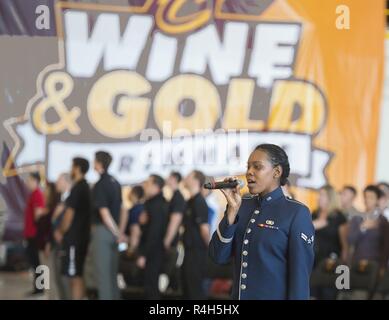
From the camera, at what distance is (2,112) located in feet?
23.6

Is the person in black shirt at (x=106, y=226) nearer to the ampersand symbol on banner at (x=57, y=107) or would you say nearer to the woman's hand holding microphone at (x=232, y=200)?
the ampersand symbol on banner at (x=57, y=107)

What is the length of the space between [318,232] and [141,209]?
1.71 meters

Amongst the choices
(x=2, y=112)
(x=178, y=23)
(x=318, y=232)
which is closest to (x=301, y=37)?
(x=178, y=23)

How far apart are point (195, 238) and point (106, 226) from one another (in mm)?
839

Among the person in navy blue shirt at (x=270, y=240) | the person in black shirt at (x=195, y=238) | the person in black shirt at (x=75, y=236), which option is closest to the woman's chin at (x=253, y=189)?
the person in navy blue shirt at (x=270, y=240)

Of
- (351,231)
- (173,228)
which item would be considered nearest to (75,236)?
(173,228)

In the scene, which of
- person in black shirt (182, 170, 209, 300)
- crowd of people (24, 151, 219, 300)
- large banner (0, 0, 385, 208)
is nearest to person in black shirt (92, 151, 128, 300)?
crowd of people (24, 151, 219, 300)

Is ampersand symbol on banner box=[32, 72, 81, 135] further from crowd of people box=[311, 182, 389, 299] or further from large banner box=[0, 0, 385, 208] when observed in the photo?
crowd of people box=[311, 182, 389, 299]

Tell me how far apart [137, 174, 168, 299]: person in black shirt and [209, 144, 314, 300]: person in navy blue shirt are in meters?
4.02

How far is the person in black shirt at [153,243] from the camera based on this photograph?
297 inches

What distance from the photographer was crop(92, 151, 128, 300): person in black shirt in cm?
737

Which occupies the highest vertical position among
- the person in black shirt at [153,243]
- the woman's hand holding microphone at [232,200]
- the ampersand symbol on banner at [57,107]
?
the ampersand symbol on banner at [57,107]

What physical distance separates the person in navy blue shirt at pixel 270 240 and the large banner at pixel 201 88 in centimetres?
388
